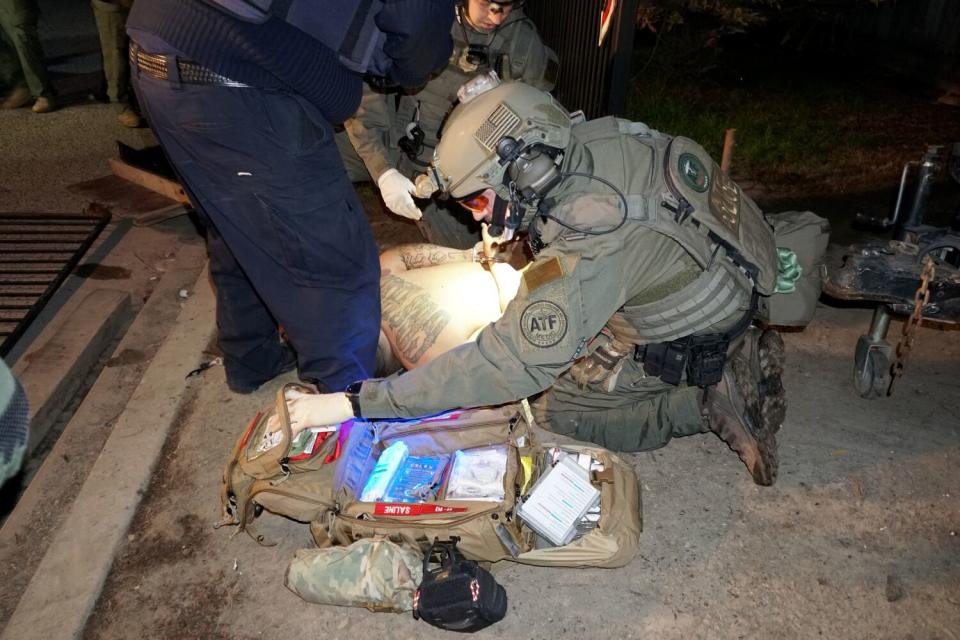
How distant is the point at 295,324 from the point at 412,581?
978 millimetres

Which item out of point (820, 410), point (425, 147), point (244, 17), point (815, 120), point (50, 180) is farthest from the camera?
point (815, 120)

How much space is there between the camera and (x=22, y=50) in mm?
6547

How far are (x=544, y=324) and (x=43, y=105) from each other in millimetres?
7091

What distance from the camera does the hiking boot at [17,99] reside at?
6949 millimetres

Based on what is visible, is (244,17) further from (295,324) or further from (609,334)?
(609,334)

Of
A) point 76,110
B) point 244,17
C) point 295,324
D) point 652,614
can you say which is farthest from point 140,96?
point 76,110

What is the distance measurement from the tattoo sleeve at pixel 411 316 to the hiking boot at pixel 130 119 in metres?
4.89

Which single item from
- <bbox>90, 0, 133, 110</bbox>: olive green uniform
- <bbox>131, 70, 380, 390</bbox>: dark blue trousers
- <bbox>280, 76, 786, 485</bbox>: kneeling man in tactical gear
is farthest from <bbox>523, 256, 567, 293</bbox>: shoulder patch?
<bbox>90, 0, 133, 110</bbox>: olive green uniform

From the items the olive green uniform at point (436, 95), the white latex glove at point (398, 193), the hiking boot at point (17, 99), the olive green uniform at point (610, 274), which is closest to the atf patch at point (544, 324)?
the olive green uniform at point (610, 274)

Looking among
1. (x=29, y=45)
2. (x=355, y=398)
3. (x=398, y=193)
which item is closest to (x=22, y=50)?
(x=29, y=45)

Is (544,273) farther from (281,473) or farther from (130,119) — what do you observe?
(130,119)

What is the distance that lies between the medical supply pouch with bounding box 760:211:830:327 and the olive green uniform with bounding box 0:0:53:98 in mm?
7059

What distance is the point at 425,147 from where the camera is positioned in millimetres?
3383

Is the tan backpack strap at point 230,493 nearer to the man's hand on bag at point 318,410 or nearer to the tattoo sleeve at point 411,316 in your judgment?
the man's hand on bag at point 318,410
